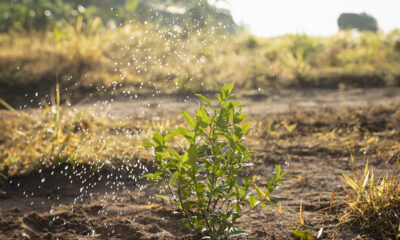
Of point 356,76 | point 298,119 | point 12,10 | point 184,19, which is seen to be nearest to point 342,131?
point 298,119

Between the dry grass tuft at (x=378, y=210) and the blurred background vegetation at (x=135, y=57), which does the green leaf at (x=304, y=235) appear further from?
the blurred background vegetation at (x=135, y=57)

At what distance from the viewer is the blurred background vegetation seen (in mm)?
5426

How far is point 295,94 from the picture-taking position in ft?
23.8

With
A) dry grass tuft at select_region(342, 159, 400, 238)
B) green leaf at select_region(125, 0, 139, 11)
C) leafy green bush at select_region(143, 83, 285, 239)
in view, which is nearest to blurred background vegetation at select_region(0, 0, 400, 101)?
green leaf at select_region(125, 0, 139, 11)

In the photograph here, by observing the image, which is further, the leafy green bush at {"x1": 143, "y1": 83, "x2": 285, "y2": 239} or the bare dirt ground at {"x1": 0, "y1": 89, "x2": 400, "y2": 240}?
the bare dirt ground at {"x1": 0, "y1": 89, "x2": 400, "y2": 240}

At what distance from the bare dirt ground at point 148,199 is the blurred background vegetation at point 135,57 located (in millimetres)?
1022

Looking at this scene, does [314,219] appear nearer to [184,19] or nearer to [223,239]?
[223,239]

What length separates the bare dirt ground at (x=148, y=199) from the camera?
2.07 m

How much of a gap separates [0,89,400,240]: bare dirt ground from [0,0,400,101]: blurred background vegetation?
102 cm

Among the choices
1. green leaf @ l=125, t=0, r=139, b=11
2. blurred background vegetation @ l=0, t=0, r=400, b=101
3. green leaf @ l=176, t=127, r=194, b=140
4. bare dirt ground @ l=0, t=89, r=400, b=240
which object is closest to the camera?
green leaf @ l=176, t=127, r=194, b=140

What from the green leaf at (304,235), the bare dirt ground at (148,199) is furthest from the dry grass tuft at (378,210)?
the green leaf at (304,235)

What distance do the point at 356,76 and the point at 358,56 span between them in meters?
1.67

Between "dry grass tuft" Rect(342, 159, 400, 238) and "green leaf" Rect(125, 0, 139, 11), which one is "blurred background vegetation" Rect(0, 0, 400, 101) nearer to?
"green leaf" Rect(125, 0, 139, 11)

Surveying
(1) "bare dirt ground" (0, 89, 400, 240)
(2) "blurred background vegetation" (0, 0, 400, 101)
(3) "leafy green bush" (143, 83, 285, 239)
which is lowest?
(1) "bare dirt ground" (0, 89, 400, 240)
